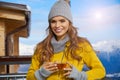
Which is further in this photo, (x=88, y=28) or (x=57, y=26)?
(x=88, y=28)

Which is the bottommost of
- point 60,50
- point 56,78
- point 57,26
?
point 56,78

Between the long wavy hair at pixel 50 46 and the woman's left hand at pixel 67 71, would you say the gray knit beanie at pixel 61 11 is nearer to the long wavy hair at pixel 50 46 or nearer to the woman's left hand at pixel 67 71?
the long wavy hair at pixel 50 46

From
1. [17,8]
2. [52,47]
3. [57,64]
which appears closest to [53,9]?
[52,47]

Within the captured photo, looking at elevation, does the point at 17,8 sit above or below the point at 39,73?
above

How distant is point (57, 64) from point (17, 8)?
2897 mm

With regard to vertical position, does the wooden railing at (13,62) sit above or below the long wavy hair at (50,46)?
below

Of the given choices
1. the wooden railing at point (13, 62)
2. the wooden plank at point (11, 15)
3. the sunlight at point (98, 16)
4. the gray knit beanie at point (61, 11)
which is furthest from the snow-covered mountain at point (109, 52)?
the gray knit beanie at point (61, 11)

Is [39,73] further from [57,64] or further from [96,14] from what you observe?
[96,14]

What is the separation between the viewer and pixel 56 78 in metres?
1.70

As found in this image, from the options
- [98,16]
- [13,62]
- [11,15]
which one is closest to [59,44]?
[13,62]

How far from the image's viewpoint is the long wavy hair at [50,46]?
5.63 ft

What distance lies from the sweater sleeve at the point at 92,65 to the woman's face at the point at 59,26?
14cm

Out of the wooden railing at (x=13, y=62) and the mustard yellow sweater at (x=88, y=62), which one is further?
the wooden railing at (x=13, y=62)

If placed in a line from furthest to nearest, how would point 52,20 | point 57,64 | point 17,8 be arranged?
point 17,8 → point 52,20 → point 57,64
